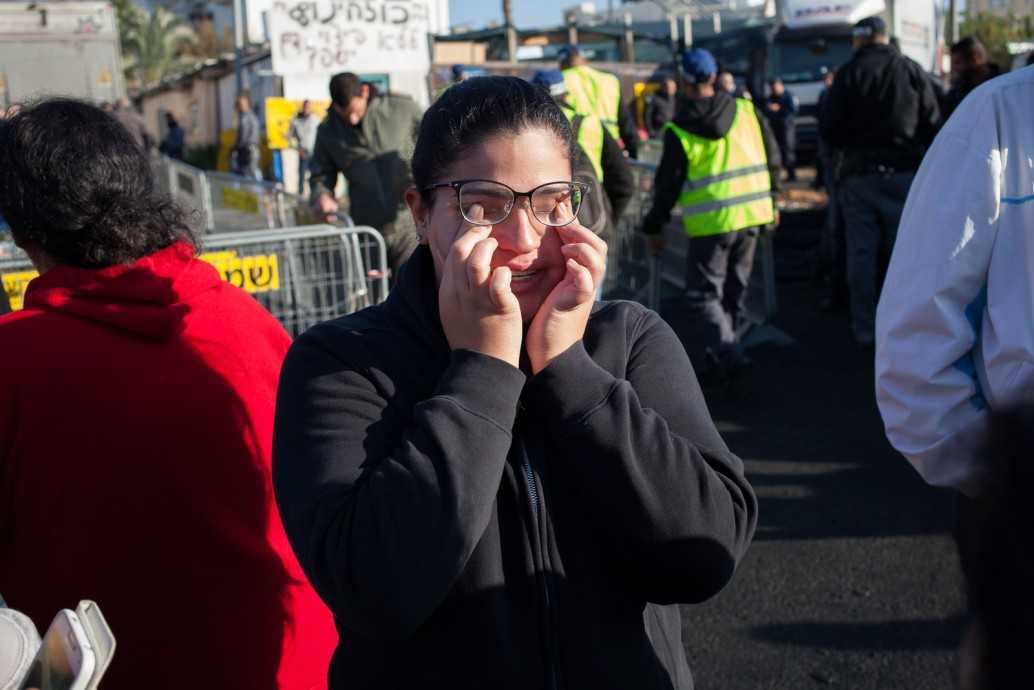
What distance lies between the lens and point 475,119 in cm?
186

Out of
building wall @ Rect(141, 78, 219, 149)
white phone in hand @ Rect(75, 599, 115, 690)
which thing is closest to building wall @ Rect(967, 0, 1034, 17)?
building wall @ Rect(141, 78, 219, 149)

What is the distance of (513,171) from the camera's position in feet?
6.04

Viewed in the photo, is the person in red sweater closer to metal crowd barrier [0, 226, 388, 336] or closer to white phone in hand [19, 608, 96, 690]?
white phone in hand [19, 608, 96, 690]

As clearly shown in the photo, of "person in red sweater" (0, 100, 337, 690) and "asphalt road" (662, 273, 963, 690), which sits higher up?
"person in red sweater" (0, 100, 337, 690)

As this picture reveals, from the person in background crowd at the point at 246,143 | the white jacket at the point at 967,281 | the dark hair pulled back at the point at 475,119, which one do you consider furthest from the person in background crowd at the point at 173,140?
the dark hair pulled back at the point at 475,119

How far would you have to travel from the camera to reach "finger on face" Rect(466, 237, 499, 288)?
5.63ft

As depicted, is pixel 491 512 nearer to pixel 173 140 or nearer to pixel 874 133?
pixel 874 133

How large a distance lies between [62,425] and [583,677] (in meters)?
1.17

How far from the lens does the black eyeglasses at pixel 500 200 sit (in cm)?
182

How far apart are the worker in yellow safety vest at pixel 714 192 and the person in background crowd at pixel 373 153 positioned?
1.59m

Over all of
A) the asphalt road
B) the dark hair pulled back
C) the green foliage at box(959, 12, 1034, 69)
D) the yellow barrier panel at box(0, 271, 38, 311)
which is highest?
the green foliage at box(959, 12, 1034, 69)

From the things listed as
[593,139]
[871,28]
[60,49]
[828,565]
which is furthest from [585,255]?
[60,49]

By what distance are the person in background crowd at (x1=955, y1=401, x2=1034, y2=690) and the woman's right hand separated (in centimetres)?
86

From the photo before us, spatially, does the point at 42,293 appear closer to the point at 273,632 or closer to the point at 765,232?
the point at 273,632
